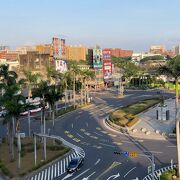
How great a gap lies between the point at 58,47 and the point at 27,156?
4767 inches

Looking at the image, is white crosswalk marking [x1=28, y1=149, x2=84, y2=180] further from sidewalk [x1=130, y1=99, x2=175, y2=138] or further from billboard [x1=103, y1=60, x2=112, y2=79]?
billboard [x1=103, y1=60, x2=112, y2=79]

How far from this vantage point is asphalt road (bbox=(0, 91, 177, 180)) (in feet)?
169

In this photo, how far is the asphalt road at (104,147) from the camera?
51594mm

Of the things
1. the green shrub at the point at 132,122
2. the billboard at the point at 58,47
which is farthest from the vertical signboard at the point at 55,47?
the green shrub at the point at 132,122

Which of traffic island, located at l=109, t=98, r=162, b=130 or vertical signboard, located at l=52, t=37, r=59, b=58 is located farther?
vertical signboard, located at l=52, t=37, r=59, b=58

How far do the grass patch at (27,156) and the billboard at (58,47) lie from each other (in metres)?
106

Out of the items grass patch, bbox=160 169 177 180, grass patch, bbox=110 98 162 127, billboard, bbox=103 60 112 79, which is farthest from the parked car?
billboard, bbox=103 60 112 79

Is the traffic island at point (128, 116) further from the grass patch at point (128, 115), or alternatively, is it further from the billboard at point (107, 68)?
the billboard at point (107, 68)

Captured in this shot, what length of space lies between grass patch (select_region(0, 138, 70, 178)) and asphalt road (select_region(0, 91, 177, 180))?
4.71 m

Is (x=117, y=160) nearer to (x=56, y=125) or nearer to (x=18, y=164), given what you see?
(x=18, y=164)

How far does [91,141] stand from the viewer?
70750mm

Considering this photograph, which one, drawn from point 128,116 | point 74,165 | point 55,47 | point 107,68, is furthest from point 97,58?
point 74,165

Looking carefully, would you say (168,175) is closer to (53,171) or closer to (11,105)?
(53,171)

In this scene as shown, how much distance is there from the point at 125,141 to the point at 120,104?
181 ft
